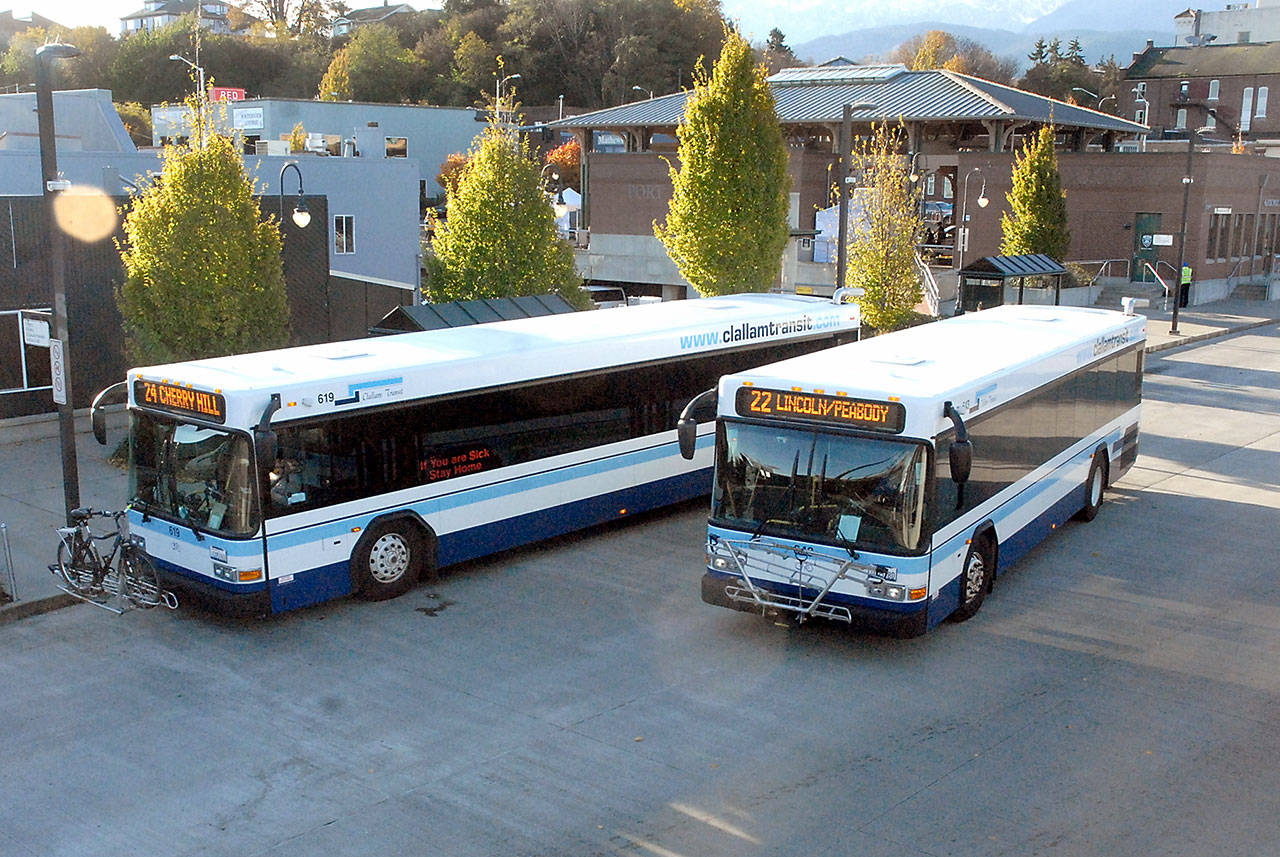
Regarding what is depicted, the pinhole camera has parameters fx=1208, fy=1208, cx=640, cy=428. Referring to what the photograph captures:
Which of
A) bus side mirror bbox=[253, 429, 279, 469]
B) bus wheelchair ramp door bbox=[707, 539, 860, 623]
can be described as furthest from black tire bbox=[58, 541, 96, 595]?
bus wheelchair ramp door bbox=[707, 539, 860, 623]

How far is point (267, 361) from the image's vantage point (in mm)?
12414

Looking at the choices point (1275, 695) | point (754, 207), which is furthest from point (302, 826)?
point (754, 207)

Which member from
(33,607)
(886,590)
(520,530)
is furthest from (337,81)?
(886,590)

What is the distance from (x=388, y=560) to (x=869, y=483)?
512 centimetres

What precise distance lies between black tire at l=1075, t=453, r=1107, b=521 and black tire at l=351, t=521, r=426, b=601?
854 centimetres

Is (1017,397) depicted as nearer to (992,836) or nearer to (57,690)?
(992,836)

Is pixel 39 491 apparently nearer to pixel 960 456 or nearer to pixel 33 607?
pixel 33 607

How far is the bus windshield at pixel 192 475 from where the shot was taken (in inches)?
443

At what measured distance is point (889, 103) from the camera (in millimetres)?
46688

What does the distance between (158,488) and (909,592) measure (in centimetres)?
724

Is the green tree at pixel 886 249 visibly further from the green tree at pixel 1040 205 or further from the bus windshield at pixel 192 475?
the bus windshield at pixel 192 475

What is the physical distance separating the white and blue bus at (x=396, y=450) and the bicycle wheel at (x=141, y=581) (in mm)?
239

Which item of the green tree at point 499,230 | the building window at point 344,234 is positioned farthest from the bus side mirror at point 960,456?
the building window at point 344,234

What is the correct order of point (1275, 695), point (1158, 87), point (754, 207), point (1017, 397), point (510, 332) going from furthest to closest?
point (1158, 87)
point (754, 207)
point (510, 332)
point (1017, 397)
point (1275, 695)
